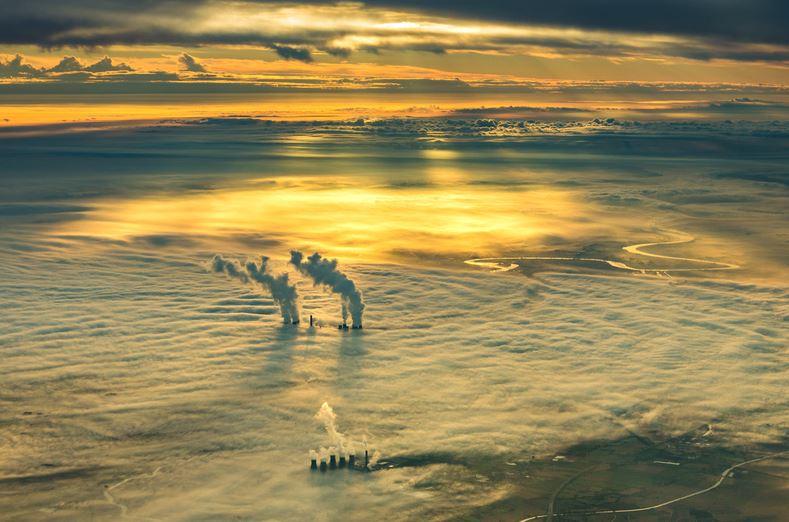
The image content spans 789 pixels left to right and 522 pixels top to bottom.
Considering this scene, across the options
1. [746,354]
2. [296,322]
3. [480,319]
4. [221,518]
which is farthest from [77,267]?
[746,354]

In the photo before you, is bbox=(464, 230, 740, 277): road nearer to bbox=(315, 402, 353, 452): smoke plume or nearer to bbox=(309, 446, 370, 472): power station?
bbox=(315, 402, 353, 452): smoke plume

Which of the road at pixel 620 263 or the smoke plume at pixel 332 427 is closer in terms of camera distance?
the smoke plume at pixel 332 427

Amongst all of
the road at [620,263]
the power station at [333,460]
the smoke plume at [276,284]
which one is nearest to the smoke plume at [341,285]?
the smoke plume at [276,284]

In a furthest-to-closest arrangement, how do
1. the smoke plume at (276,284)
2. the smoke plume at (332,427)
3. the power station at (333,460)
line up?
the smoke plume at (276,284)
the smoke plume at (332,427)
the power station at (333,460)

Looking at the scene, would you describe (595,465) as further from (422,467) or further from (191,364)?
(191,364)

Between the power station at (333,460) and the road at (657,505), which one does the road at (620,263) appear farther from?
the power station at (333,460)
